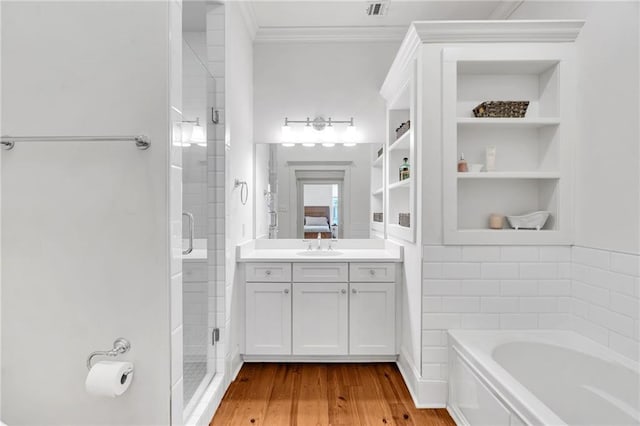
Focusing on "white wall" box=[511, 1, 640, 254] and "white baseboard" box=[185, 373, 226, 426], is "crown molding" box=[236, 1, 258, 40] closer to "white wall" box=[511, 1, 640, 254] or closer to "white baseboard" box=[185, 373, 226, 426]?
"white wall" box=[511, 1, 640, 254]

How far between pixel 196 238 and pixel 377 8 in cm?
227

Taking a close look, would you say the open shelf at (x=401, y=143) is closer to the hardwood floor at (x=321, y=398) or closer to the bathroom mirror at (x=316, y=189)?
the bathroom mirror at (x=316, y=189)

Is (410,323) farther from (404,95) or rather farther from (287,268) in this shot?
(404,95)

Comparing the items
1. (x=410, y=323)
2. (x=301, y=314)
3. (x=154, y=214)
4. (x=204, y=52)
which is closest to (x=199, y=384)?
(x=301, y=314)

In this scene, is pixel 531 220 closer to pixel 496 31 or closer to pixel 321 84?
pixel 496 31

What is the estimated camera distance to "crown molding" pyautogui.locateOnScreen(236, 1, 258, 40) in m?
2.64

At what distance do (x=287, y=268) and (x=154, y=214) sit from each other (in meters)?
1.47

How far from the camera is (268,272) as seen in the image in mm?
2666

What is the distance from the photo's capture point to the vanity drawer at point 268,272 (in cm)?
266

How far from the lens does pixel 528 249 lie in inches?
84.7

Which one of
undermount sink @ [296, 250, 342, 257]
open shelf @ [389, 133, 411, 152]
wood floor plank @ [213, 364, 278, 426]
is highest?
open shelf @ [389, 133, 411, 152]

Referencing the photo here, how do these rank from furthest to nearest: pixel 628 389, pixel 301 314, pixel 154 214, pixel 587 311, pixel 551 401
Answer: pixel 301 314 → pixel 587 311 → pixel 551 401 → pixel 628 389 → pixel 154 214

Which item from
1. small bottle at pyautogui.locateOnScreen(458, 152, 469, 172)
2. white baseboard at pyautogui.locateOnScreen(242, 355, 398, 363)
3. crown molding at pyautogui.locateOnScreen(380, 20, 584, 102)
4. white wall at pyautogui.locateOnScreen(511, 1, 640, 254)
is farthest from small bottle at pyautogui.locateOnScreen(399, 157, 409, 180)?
white baseboard at pyautogui.locateOnScreen(242, 355, 398, 363)

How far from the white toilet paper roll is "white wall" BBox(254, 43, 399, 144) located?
2368 millimetres
